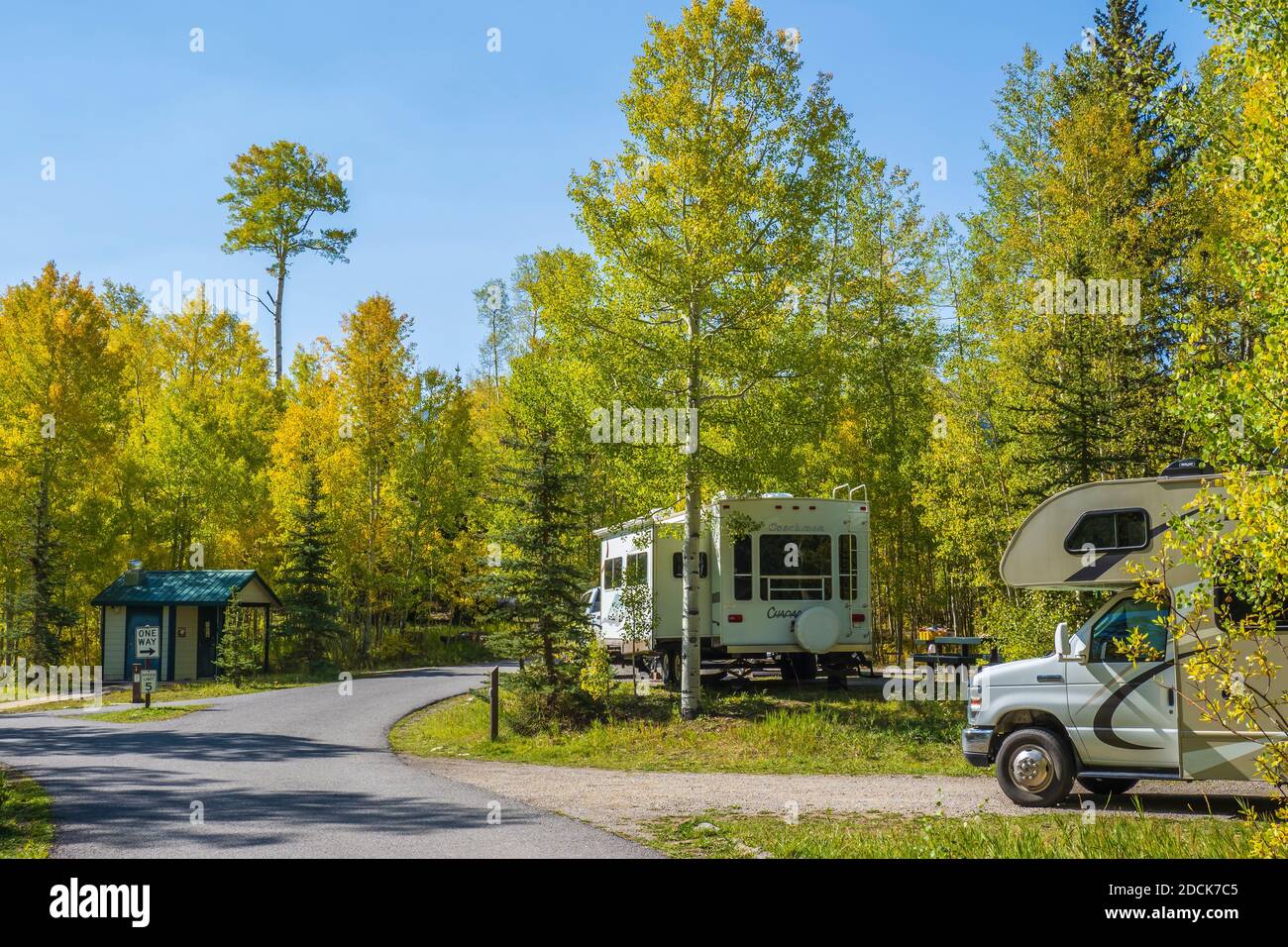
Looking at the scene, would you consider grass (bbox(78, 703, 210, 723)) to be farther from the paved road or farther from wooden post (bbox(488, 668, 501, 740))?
wooden post (bbox(488, 668, 501, 740))

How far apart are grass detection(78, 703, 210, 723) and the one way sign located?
26.0 feet

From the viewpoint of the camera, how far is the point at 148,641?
30.0m

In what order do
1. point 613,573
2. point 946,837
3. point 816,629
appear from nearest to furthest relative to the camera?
point 946,837 < point 816,629 < point 613,573

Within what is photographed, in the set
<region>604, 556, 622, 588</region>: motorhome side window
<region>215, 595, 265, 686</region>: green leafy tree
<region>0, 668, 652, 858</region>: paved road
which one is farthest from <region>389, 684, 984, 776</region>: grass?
<region>215, 595, 265, 686</region>: green leafy tree

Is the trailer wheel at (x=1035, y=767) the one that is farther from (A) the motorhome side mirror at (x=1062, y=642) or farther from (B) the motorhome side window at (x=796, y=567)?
(B) the motorhome side window at (x=796, y=567)

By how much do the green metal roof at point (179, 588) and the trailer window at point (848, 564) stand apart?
19.4m

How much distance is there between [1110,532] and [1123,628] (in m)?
0.95

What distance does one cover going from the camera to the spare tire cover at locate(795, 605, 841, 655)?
18.8 meters

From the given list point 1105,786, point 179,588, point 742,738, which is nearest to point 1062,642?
point 1105,786

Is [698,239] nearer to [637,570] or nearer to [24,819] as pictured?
[637,570]

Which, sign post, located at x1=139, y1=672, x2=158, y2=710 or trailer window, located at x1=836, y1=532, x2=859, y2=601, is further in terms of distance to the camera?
sign post, located at x1=139, y1=672, x2=158, y2=710

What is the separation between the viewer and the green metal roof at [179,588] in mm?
30844
